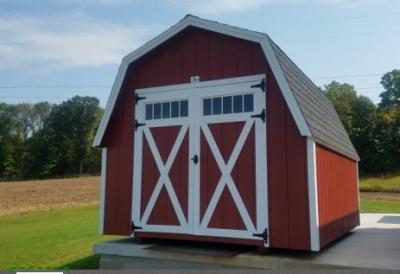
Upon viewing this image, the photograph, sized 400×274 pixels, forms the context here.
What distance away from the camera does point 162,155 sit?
7453 mm

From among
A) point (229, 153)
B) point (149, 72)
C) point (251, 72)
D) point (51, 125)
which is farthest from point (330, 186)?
point (51, 125)

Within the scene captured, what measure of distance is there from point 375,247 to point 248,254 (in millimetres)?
2552

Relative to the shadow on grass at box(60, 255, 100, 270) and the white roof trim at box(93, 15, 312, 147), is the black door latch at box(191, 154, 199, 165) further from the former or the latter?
the shadow on grass at box(60, 255, 100, 270)

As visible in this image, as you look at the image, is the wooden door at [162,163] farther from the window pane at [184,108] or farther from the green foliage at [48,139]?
the green foliage at [48,139]

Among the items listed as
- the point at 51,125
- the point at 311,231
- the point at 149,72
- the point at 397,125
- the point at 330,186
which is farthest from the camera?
the point at 51,125

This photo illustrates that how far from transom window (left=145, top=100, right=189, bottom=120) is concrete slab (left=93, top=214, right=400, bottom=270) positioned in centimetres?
226

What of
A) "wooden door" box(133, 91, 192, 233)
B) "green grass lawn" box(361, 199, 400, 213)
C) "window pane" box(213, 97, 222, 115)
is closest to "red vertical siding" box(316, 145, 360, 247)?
"window pane" box(213, 97, 222, 115)

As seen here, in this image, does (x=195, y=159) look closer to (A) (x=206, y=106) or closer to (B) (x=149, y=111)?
(A) (x=206, y=106)

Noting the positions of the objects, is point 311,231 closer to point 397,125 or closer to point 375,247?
point 375,247

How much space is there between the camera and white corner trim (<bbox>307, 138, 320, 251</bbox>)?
236 inches

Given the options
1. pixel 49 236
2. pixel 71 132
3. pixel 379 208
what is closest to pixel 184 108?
pixel 49 236

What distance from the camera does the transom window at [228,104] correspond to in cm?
686

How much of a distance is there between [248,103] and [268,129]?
1.88 ft

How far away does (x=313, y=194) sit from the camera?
607cm
